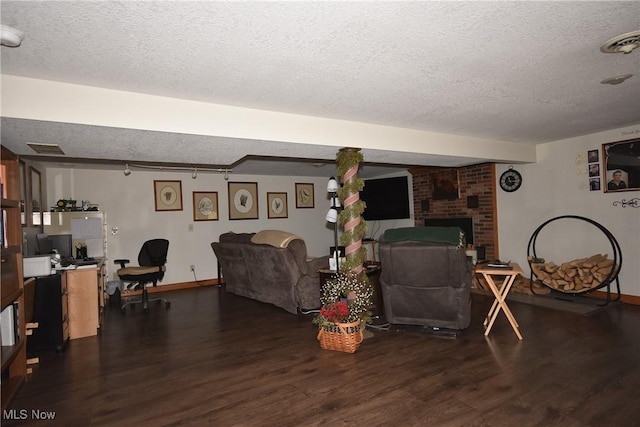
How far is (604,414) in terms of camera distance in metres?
2.26

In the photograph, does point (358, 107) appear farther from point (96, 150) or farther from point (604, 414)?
point (604, 414)

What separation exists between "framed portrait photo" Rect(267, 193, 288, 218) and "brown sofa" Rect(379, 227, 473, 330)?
4673mm

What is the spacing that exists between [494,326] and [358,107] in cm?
283

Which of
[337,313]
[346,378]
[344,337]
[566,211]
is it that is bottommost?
[346,378]

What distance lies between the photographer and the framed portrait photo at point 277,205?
826 cm

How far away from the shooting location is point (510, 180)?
6109 mm

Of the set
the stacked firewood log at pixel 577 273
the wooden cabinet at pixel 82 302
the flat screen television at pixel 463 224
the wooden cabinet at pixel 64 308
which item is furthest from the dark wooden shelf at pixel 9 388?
the flat screen television at pixel 463 224

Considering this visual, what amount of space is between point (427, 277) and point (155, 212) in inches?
212

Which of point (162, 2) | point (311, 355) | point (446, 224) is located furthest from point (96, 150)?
point (446, 224)

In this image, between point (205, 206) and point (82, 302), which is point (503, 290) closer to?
point (82, 302)

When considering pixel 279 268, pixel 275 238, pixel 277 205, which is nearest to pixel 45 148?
pixel 275 238

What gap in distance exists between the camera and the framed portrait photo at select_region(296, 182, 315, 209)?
8688mm

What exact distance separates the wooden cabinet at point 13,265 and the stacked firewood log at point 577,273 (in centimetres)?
619

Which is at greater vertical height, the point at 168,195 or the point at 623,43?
the point at 623,43
